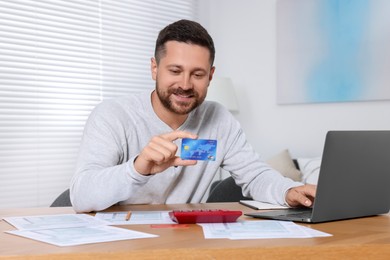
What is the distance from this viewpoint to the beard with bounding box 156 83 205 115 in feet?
6.56

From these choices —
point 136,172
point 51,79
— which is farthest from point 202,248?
point 51,79

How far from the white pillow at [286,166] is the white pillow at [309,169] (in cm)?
5

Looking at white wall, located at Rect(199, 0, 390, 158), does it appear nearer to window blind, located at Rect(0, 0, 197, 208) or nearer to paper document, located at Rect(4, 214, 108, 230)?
window blind, located at Rect(0, 0, 197, 208)

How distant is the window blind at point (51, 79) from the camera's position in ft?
11.5

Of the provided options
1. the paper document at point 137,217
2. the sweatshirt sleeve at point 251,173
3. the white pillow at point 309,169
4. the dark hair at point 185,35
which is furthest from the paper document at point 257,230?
the white pillow at point 309,169

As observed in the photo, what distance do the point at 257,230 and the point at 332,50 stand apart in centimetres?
301

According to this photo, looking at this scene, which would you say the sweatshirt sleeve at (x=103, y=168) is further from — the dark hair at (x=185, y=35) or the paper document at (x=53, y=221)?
the dark hair at (x=185, y=35)

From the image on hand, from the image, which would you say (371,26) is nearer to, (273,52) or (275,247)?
A: (273,52)

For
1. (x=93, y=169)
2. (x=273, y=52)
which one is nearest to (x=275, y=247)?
(x=93, y=169)

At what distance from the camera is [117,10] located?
165 inches

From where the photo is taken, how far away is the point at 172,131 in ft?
6.04

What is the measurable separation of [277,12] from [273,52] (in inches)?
11.9

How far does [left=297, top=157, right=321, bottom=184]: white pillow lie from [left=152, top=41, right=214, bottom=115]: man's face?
67.0 inches

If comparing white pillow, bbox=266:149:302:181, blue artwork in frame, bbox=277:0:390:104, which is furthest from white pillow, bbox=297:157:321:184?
blue artwork in frame, bbox=277:0:390:104
